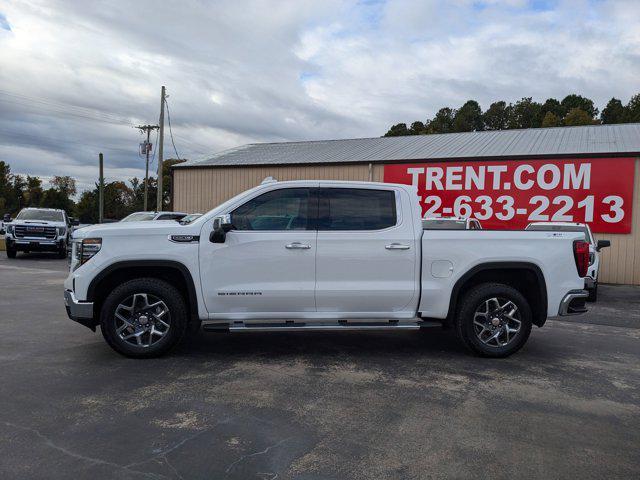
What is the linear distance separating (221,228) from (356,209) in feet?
4.98

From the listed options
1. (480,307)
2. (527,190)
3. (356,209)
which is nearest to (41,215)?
(356,209)

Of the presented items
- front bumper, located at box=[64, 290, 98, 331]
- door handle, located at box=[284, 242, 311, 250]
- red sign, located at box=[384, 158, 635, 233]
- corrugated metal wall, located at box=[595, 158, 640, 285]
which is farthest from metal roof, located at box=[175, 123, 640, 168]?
front bumper, located at box=[64, 290, 98, 331]

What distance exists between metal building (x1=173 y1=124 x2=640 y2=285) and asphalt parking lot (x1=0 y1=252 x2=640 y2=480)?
1049 centimetres

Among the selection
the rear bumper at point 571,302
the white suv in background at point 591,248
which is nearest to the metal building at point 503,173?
the white suv in background at point 591,248

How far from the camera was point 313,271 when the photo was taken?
5441 millimetres

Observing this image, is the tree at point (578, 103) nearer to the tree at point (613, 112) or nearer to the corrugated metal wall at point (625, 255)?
the tree at point (613, 112)

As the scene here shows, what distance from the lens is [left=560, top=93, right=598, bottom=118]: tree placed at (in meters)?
58.1

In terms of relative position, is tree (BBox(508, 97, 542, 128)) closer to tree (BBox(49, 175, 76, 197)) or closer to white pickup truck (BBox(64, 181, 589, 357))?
white pickup truck (BBox(64, 181, 589, 357))

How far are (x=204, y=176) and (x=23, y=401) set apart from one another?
65.0ft

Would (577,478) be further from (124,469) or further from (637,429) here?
(124,469)

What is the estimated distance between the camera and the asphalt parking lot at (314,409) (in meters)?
3.19

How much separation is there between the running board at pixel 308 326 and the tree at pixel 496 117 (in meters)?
60.6

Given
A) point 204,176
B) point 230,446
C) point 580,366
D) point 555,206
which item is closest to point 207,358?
point 230,446

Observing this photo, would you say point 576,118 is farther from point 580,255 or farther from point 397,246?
point 397,246
